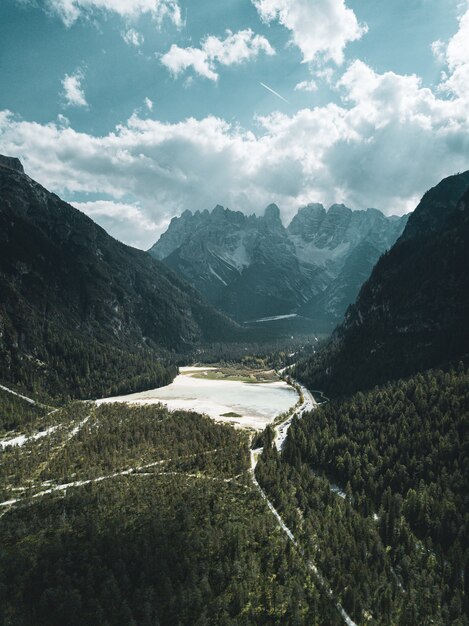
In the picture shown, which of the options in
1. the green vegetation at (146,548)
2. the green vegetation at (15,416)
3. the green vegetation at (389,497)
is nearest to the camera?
the green vegetation at (146,548)

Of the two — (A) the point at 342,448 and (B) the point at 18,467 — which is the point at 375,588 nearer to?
(A) the point at 342,448

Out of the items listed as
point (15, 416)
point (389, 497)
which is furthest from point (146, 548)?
point (15, 416)

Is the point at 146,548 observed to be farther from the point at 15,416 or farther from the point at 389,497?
the point at 15,416

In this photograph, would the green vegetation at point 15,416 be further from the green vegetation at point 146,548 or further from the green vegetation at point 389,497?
the green vegetation at point 389,497

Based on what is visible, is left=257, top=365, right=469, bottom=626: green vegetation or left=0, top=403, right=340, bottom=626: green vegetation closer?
left=0, top=403, right=340, bottom=626: green vegetation

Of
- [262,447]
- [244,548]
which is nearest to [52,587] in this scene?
[244,548]

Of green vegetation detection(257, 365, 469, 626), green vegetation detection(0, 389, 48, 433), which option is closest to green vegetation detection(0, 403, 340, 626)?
green vegetation detection(257, 365, 469, 626)

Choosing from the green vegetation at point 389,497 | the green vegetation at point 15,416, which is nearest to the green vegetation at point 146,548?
the green vegetation at point 389,497

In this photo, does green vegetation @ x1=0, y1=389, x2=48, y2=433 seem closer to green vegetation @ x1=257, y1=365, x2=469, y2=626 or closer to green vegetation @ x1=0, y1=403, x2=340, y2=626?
green vegetation @ x1=0, y1=403, x2=340, y2=626

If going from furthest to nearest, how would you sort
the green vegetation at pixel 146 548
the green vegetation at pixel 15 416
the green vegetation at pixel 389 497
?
1. the green vegetation at pixel 15 416
2. the green vegetation at pixel 389 497
3. the green vegetation at pixel 146 548
